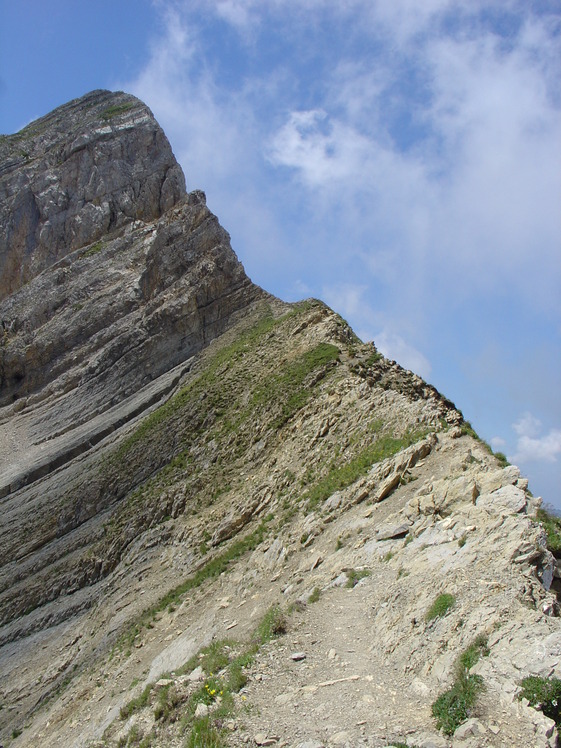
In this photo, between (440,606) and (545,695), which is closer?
(545,695)

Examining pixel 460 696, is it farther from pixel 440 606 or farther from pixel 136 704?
pixel 136 704

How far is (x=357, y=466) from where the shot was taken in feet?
64.3

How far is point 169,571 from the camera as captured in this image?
22422 millimetres

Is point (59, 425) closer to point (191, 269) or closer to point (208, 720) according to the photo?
point (191, 269)

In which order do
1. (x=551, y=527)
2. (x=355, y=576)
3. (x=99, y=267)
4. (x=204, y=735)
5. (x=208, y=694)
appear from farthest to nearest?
(x=99, y=267)
(x=355, y=576)
(x=551, y=527)
(x=208, y=694)
(x=204, y=735)

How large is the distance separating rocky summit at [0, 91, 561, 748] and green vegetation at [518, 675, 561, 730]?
0.02 meters

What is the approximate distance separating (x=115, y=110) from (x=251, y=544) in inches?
3061

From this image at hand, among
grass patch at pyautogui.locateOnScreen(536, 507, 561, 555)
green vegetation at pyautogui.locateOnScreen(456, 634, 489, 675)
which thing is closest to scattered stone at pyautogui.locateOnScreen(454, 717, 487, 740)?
green vegetation at pyautogui.locateOnScreen(456, 634, 489, 675)

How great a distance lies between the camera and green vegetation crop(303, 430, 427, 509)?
1914cm

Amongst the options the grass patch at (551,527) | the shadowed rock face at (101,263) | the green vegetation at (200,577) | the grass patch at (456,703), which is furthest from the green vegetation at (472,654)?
the shadowed rock face at (101,263)

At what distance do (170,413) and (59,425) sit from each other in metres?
17.2

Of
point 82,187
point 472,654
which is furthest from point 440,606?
point 82,187

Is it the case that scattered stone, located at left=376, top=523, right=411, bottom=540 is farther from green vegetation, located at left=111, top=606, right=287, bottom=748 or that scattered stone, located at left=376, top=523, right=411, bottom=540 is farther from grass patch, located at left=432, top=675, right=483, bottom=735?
grass patch, located at left=432, top=675, right=483, bottom=735

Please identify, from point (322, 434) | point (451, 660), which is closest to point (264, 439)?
point (322, 434)
